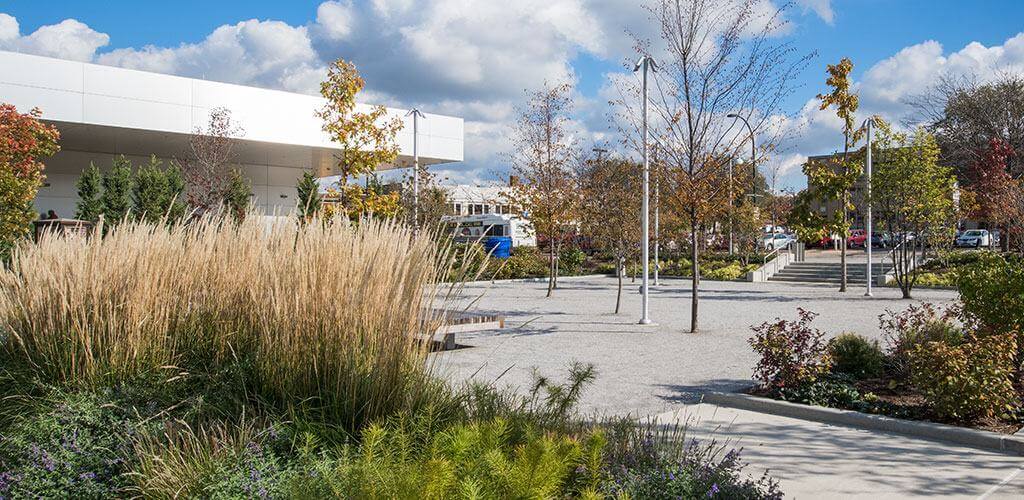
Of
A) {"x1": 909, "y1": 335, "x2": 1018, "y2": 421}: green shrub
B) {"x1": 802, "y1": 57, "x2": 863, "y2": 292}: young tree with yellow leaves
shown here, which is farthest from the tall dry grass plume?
{"x1": 802, "y1": 57, "x2": 863, "y2": 292}: young tree with yellow leaves

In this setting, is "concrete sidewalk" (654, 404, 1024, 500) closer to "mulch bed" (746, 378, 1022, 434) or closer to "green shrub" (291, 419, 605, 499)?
"mulch bed" (746, 378, 1022, 434)

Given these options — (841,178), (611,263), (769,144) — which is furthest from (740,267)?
(769,144)

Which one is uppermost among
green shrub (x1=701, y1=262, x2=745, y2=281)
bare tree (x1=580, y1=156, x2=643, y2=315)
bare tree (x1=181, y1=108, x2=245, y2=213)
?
bare tree (x1=181, y1=108, x2=245, y2=213)

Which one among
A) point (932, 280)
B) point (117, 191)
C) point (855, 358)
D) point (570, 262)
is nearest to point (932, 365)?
point (855, 358)

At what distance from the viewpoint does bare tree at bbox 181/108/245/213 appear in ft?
80.6

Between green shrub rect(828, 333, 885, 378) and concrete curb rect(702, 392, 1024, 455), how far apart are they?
1264 millimetres

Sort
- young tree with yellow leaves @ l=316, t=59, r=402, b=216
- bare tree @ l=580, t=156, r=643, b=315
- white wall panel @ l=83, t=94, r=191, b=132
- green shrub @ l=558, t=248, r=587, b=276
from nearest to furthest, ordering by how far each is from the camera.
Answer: young tree with yellow leaves @ l=316, t=59, r=402, b=216
bare tree @ l=580, t=156, r=643, b=315
white wall panel @ l=83, t=94, r=191, b=132
green shrub @ l=558, t=248, r=587, b=276

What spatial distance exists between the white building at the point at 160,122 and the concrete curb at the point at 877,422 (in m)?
14.0

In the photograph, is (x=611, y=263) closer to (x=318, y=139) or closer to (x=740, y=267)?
(x=740, y=267)

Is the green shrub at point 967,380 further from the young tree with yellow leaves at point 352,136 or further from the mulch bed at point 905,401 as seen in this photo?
the young tree with yellow leaves at point 352,136

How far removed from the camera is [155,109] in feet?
77.0

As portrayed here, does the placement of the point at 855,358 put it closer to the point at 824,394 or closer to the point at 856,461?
the point at 824,394

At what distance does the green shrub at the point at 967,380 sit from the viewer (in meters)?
5.79

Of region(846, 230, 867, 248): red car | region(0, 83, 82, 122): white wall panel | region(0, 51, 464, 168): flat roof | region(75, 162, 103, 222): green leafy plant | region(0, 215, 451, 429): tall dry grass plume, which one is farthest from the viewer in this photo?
region(846, 230, 867, 248): red car
